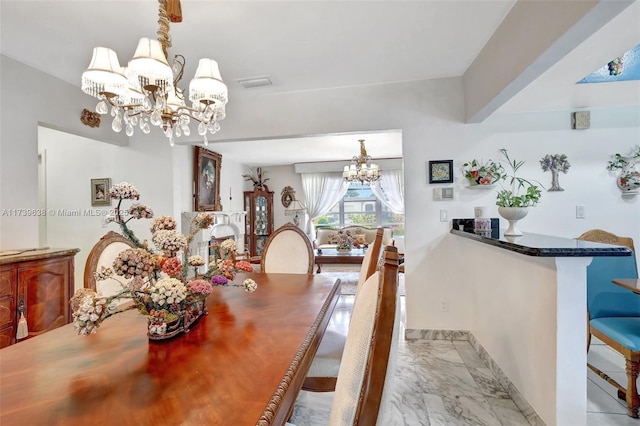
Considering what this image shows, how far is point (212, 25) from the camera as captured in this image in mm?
1982

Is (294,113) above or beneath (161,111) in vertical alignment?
above

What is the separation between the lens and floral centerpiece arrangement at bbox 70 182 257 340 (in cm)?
94

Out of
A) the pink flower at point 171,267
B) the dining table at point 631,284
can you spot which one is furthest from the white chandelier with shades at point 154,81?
the dining table at point 631,284

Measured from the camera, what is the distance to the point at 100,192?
3.69 metres

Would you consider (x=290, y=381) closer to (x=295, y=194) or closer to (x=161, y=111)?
(x=161, y=111)

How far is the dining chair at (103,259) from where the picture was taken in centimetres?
165

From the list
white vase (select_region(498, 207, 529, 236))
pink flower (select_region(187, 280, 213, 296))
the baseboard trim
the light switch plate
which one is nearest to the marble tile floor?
the baseboard trim

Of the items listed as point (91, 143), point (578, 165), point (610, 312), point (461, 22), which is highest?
point (461, 22)

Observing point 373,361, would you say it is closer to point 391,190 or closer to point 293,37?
point 293,37

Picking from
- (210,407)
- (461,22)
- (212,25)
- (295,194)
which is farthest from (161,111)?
(295,194)

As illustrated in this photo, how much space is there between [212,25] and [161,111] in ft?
2.34

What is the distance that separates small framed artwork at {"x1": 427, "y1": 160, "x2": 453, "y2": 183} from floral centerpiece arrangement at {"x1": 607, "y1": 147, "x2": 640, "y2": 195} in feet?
4.61

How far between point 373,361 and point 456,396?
1.89m

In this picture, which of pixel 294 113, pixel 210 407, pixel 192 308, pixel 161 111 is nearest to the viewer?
pixel 210 407
